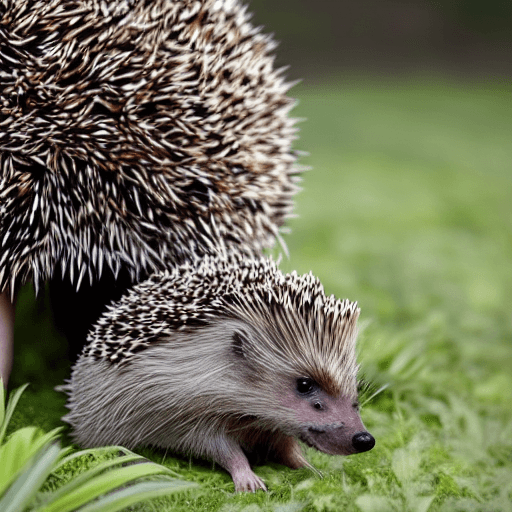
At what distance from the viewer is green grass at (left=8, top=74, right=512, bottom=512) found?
10.2 feet

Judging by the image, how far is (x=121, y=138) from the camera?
10.3 ft

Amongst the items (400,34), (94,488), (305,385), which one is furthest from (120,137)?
(400,34)

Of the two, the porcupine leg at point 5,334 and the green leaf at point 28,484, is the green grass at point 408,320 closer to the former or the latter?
the porcupine leg at point 5,334

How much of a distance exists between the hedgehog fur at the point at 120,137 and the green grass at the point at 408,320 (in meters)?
0.75

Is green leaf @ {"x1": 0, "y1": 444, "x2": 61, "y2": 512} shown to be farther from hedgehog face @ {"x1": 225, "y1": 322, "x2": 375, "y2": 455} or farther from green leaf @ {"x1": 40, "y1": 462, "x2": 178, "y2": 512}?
hedgehog face @ {"x1": 225, "y1": 322, "x2": 375, "y2": 455}

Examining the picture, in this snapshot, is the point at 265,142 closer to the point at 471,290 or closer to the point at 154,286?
the point at 154,286

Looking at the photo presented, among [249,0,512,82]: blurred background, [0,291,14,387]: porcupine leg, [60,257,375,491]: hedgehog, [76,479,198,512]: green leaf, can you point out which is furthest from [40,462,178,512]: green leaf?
[249,0,512,82]: blurred background

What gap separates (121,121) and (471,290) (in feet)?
13.6

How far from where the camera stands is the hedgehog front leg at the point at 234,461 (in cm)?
302

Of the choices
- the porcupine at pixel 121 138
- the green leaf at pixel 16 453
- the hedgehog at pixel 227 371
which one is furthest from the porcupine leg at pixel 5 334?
the green leaf at pixel 16 453

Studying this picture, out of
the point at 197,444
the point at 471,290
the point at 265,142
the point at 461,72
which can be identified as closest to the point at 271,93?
the point at 265,142

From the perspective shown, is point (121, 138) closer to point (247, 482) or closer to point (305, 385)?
point (305, 385)

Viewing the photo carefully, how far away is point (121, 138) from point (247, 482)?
1614mm

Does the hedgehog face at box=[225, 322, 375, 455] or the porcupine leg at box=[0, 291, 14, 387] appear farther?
the porcupine leg at box=[0, 291, 14, 387]
